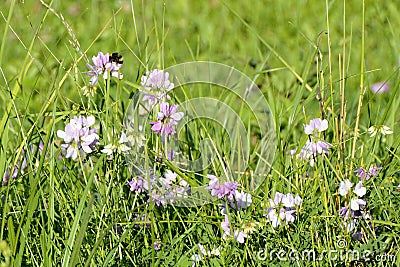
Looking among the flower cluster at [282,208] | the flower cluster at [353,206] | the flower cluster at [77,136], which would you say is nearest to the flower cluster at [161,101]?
the flower cluster at [77,136]

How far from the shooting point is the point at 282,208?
1.43m

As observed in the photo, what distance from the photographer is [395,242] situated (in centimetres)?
149

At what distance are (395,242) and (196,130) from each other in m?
0.51

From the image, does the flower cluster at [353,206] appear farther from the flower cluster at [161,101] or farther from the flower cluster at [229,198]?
the flower cluster at [161,101]

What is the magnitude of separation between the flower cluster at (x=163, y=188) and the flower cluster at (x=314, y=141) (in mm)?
250

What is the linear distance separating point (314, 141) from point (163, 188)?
1.01ft

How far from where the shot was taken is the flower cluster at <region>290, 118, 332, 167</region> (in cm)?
145

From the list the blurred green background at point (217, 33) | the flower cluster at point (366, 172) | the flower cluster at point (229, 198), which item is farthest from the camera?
the blurred green background at point (217, 33)

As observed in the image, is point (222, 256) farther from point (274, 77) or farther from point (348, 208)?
point (274, 77)

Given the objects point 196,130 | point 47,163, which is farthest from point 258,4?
point 47,163

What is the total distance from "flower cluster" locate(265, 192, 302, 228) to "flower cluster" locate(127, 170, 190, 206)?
17 cm

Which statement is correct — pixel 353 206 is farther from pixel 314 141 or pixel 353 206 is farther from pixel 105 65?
pixel 105 65

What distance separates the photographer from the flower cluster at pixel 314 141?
4.76ft

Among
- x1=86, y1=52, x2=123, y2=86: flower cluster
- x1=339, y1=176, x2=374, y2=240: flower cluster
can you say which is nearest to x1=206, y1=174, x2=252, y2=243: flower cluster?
x1=339, y1=176, x2=374, y2=240: flower cluster
